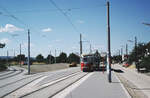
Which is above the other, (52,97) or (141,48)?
(141,48)

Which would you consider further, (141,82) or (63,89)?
(141,82)

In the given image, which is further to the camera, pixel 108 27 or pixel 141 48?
pixel 141 48

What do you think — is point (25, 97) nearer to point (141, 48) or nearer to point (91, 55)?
point (91, 55)

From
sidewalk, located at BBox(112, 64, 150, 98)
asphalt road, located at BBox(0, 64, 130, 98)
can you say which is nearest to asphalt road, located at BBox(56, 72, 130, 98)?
asphalt road, located at BBox(0, 64, 130, 98)

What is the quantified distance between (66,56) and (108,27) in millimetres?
98331

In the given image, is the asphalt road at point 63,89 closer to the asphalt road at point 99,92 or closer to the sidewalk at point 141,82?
the asphalt road at point 99,92

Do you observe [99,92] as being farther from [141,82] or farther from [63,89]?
[141,82]

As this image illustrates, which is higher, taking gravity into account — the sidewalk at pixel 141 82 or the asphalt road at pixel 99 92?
the asphalt road at pixel 99 92

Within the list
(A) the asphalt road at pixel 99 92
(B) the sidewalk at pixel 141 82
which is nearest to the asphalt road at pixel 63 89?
(A) the asphalt road at pixel 99 92

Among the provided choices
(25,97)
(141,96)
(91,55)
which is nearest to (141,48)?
(91,55)

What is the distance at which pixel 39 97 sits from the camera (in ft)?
33.9

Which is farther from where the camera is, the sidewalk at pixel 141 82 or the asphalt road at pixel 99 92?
the sidewalk at pixel 141 82

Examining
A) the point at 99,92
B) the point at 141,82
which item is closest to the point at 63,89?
the point at 99,92

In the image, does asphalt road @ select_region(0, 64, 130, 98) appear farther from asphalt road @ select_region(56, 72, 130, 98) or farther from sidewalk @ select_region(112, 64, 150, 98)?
sidewalk @ select_region(112, 64, 150, 98)
